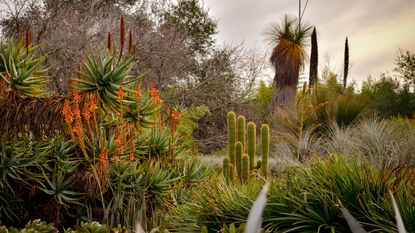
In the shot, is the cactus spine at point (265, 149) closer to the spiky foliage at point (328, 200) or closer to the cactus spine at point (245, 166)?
the cactus spine at point (245, 166)

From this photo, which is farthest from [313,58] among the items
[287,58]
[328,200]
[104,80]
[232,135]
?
[328,200]

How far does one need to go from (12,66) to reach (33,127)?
0.77m

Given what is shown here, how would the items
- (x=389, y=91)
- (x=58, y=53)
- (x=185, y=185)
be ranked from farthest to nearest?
(x=389, y=91), (x=58, y=53), (x=185, y=185)

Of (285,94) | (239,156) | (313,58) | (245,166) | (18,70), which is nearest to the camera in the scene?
(18,70)

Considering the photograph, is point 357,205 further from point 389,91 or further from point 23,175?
point 389,91

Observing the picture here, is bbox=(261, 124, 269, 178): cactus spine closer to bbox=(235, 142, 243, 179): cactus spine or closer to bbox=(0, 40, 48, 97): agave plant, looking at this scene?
bbox=(235, 142, 243, 179): cactus spine

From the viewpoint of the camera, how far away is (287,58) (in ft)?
67.5

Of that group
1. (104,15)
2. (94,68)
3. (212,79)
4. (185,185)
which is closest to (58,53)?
(104,15)

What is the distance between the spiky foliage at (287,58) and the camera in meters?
20.5

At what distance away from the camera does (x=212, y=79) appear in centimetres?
1803

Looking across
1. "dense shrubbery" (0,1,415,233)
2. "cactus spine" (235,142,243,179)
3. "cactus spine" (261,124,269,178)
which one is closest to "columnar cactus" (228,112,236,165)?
"dense shrubbery" (0,1,415,233)

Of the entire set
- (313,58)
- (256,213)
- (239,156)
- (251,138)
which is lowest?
(239,156)

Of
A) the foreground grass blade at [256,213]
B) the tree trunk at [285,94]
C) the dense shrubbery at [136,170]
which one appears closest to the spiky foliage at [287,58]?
the tree trunk at [285,94]

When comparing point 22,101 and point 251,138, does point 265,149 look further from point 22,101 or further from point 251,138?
point 22,101
